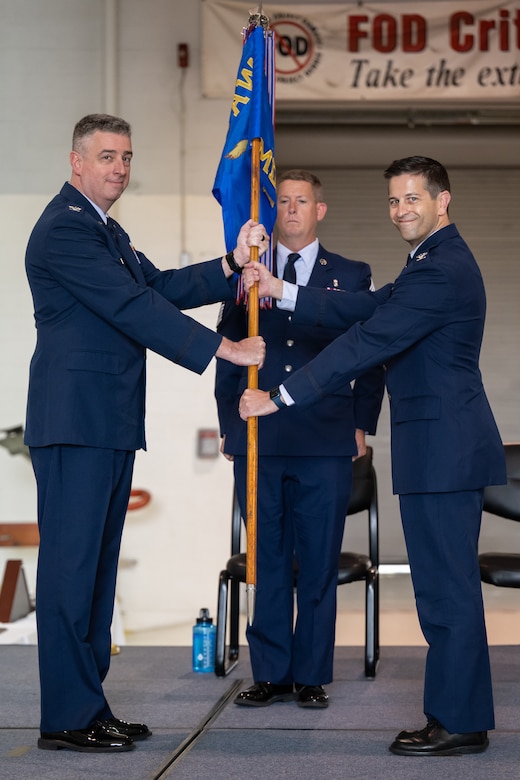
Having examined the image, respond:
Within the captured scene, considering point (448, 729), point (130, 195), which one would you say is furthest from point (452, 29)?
point (448, 729)

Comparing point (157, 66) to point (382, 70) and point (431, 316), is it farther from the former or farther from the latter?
point (431, 316)

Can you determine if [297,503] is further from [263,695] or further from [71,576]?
[71,576]

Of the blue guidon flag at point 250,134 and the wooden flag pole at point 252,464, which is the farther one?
the blue guidon flag at point 250,134

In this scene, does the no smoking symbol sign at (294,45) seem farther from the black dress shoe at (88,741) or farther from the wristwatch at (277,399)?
the black dress shoe at (88,741)

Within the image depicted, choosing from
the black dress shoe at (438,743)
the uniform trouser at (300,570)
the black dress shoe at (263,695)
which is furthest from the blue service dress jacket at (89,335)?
the black dress shoe at (438,743)

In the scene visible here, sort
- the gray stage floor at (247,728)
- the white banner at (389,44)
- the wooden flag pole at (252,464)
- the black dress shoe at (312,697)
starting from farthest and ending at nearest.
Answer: the white banner at (389,44), the black dress shoe at (312,697), the wooden flag pole at (252,464), the gray stage floor at (247,728)

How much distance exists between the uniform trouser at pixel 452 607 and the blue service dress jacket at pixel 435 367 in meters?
0.08

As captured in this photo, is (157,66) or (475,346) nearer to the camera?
(475,346)

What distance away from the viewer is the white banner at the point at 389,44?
18.8 ft

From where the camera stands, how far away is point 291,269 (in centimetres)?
366

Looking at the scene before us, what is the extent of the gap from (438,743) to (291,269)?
1717mm

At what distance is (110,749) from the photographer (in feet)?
9.27

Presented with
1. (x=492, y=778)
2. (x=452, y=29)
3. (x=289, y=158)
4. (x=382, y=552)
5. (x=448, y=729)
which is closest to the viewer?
(x=492, y=778)

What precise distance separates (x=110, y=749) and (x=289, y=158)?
5009mm
